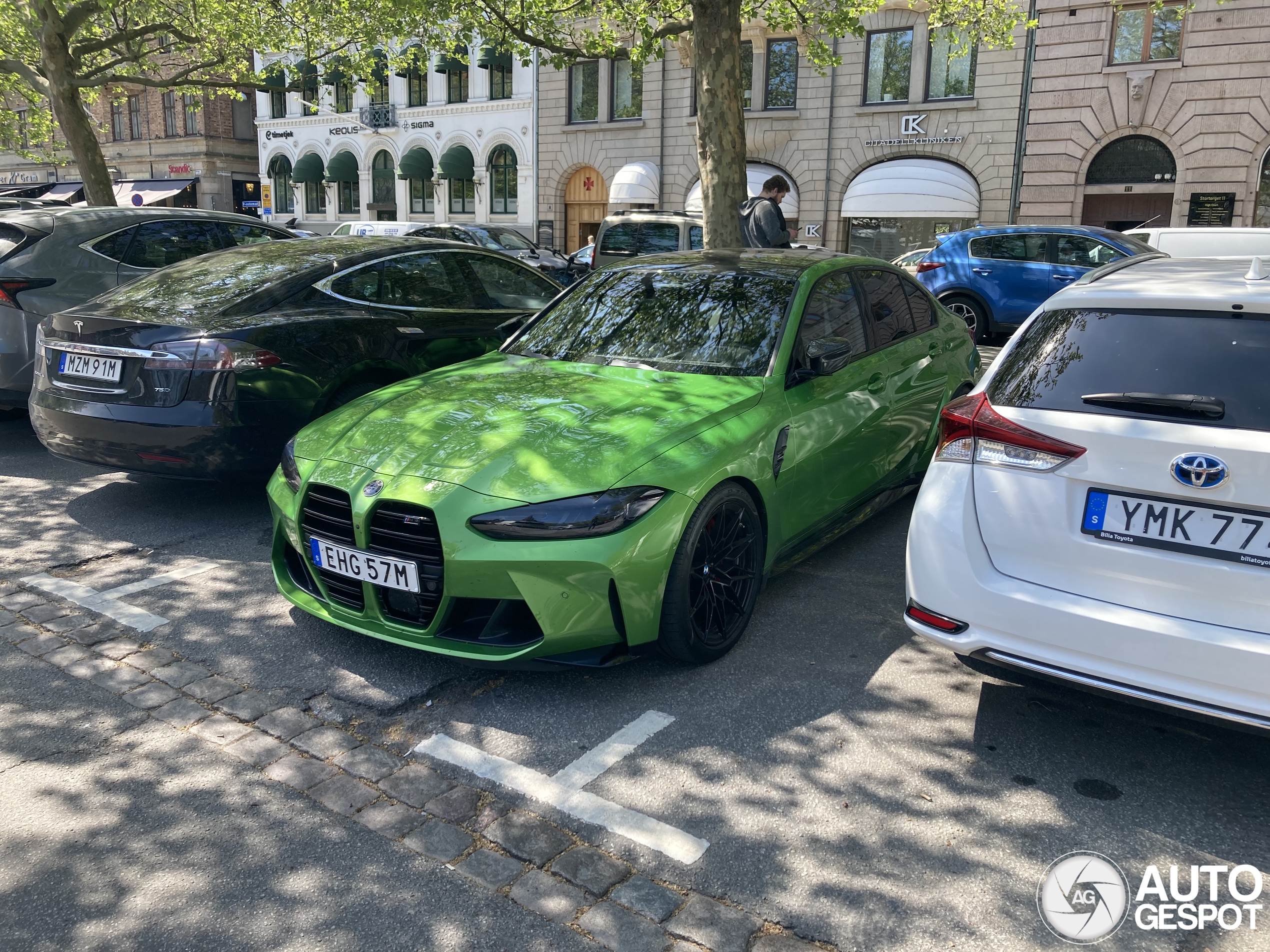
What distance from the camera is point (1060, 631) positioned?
3086 millimetres

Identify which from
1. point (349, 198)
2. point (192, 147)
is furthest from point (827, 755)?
point (192, 147)

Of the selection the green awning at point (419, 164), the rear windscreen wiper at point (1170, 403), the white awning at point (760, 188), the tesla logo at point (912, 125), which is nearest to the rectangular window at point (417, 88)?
the green awning at point (419, 164)

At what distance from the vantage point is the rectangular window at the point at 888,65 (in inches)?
992

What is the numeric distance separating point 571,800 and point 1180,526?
196 centimetres

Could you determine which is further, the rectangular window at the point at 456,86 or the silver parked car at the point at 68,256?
the rectangular window at the point at 456,86

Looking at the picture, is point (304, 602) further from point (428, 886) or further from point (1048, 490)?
point (1048, 490)

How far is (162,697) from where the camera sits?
12.4 ft

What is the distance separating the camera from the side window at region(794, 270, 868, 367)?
469 cm

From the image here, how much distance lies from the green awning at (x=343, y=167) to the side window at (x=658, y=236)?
82.2 ft

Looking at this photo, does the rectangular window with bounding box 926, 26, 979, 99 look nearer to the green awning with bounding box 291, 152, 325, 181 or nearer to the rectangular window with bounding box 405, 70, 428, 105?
the rectangular window with bounding box 405, 70, 428, 105

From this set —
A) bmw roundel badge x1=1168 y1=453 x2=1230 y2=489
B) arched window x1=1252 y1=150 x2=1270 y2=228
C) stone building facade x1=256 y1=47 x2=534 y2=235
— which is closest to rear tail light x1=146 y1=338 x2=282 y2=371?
bmw roundel badge x1=1168 y1=453 x2=1230 y2=489

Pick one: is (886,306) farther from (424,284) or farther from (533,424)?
(424,284)

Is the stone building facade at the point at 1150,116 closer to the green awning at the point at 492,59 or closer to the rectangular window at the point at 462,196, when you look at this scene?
the green awning at the point at 492,59

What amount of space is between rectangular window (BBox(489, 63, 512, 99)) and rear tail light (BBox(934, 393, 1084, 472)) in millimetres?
31862
